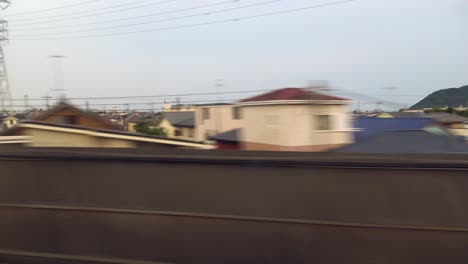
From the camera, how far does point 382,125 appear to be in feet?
33.0

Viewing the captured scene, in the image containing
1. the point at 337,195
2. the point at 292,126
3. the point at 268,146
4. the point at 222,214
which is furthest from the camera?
the point at 292,126

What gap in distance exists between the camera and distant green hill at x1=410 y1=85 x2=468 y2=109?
5.44 m

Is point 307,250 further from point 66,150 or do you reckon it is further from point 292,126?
point 292,126

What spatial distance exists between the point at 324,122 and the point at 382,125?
152 cm

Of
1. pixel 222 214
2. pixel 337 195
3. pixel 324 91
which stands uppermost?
pixel 324 91

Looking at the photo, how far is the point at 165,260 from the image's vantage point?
2.92 m

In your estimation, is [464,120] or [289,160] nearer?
[289,160]

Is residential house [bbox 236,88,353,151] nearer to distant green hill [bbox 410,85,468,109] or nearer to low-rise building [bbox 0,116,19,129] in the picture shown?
distant green hill [bbox 410,85,468,109]

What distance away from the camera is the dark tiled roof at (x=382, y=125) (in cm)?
924

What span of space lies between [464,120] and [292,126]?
12.9ft

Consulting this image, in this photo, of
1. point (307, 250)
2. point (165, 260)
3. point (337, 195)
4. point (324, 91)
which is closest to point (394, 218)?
point (337, 195)

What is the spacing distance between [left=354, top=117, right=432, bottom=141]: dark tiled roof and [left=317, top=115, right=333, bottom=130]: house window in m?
0.70

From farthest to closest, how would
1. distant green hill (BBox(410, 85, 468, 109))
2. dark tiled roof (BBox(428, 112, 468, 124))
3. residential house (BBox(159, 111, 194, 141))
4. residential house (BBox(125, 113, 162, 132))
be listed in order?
residential house (BBox(159, 111, 194, 141)), residential house (BBox(125, 113, 162, 132)), dark tiled roof (BBox(428, 112, 468, 124)), distant green hill (BBox(410, 85, 468, 109))

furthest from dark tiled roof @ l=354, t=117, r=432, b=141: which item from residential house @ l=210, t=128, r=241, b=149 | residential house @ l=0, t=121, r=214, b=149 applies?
residential house @ l=0, t=121, r=214, b=149
